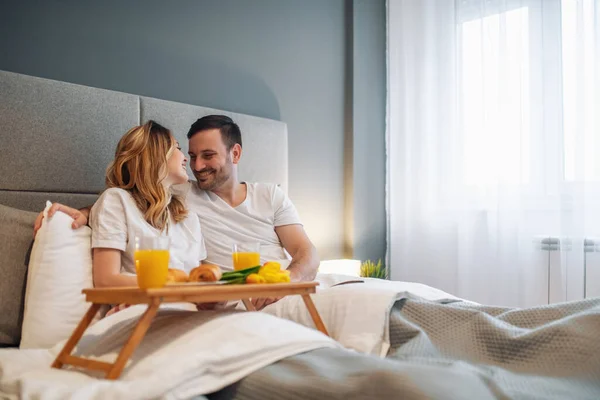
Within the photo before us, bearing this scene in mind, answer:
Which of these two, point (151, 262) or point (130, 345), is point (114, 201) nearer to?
point (151, 262)

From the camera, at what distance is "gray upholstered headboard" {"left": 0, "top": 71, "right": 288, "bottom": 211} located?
2363mm

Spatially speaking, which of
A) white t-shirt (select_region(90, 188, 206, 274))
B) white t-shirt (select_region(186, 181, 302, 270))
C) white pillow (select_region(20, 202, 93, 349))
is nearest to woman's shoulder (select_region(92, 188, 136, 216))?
white t-shirt (select_region(90, 188, 206, 274))

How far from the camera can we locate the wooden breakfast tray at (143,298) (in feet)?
4.52

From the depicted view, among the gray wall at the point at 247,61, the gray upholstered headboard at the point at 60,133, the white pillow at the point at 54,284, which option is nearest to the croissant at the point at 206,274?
the white pillow at the point at 54,284

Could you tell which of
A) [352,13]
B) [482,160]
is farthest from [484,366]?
[352,13]

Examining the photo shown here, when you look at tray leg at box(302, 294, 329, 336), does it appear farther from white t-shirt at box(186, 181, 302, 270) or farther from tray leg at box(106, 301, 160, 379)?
white t-shirt at box(186, 181, 302, 270)

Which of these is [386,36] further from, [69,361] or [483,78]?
[69,361]

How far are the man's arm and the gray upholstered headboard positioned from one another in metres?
0.65

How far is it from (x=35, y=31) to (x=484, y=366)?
219 centimetres

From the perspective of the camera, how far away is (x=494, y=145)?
381 centimetres

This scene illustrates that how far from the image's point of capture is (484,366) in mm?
1484

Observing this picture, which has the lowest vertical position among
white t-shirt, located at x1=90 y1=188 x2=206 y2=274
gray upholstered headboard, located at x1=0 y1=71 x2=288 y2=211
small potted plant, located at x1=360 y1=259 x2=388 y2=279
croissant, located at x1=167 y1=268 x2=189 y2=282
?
small potted plant, located at x1=360 y1=259 x2=388 y2=279

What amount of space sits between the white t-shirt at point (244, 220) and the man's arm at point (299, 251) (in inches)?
1.1

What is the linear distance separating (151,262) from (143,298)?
0.11 m
